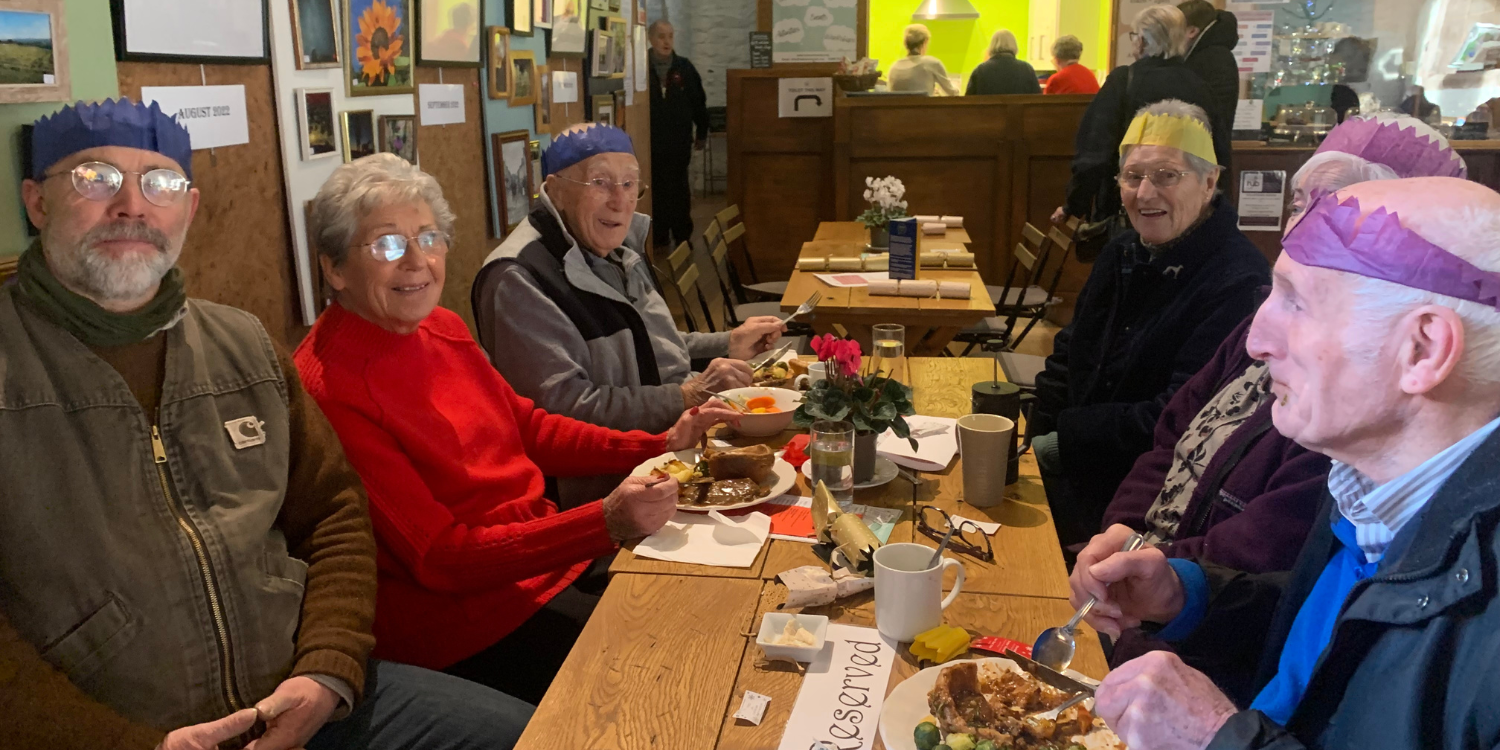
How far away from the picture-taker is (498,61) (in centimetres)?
373

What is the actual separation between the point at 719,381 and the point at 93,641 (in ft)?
4.79

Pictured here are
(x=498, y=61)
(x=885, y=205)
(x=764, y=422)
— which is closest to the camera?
(x=764, y=422)

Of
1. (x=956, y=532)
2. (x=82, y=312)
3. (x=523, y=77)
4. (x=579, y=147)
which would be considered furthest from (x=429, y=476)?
(x=523, y=77)

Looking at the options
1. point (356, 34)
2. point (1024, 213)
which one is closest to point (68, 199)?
point (356, 34)

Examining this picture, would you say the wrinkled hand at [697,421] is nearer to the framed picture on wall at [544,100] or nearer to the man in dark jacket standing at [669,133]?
the framed picture on wall at [544,100]

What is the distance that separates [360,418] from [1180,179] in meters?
1.93

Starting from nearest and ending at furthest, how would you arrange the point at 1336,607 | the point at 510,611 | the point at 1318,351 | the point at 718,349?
the point at 1318,351 < the point at 1336,607 < the point at 510,611 < the point at 718,349

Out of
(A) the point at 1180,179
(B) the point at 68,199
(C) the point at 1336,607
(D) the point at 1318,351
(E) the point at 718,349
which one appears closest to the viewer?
(D) the point at 1318,351

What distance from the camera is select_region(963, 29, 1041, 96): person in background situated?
266 inches

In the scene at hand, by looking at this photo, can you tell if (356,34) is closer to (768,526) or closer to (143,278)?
(143,278)

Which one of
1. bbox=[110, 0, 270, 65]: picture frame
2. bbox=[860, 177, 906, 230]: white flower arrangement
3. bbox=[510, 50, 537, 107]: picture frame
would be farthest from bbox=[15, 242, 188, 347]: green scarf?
bbox=[860, 177, 906, 230]: white flower arrangement

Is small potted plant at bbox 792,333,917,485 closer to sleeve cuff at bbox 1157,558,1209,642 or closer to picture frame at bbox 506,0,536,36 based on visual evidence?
sleeve cuff at bbox 1157,558,1209,642

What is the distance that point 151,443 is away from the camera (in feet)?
4.93

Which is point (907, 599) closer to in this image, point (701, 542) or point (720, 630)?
point (720, 630)
